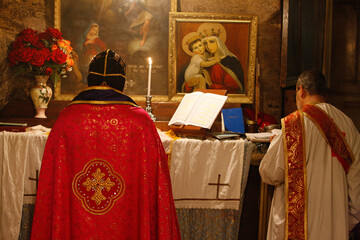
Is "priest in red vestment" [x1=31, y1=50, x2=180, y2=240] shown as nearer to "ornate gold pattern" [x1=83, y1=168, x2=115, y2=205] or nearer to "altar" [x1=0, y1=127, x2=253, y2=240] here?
"ornate gold pattern" [x1=83, y1=168, x2=115, y2=205]

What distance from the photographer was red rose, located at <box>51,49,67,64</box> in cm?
394

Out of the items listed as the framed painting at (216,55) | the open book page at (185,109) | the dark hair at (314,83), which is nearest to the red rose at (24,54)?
the framed painting at (216,55)

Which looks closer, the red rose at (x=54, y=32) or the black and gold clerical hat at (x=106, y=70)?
the black and gold clerical hat at (x=106, y=70)

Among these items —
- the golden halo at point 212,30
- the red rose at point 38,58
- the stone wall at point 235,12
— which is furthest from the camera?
the golden halo at point 212,30

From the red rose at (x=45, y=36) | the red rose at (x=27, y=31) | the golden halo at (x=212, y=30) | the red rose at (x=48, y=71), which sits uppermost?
the golden halo at (x=212, y=30)

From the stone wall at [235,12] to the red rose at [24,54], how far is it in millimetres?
364

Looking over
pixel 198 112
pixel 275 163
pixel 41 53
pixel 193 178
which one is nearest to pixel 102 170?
pixel 193 178

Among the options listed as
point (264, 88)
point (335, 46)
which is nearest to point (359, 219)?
point (264, 88)

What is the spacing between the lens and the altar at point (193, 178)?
323cm

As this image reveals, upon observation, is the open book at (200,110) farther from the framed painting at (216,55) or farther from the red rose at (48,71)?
the red rose at (48,71)

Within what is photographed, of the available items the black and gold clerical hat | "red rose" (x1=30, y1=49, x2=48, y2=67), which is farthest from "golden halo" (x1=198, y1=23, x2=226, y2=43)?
the black and gold clerical hat

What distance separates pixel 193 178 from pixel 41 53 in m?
2.11

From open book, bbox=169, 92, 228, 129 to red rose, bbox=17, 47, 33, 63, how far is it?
173 centimetres

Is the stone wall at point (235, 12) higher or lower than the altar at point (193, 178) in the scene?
higher
